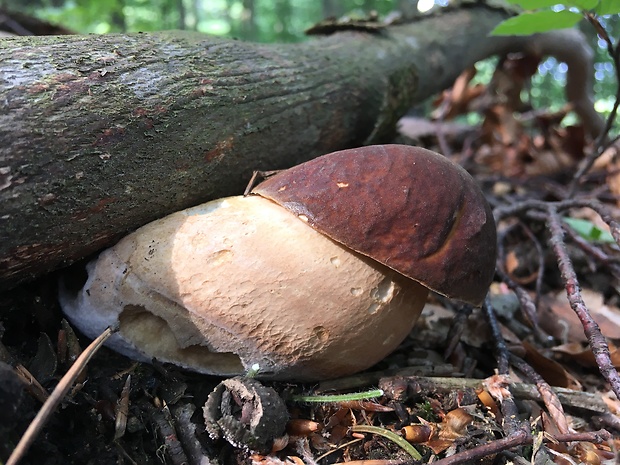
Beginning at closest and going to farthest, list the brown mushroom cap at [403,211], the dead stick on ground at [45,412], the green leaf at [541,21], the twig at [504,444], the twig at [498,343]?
the dead stick on ground at [45,412]
the twig at [504,444]
the brown mushroom cap at [403,211]
the twig at [498,343]
the green leaf at [541,21]

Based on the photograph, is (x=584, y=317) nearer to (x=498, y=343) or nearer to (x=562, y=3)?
(x=498, y=343)

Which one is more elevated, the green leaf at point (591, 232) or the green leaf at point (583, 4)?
the green leaf at point (583, 4)

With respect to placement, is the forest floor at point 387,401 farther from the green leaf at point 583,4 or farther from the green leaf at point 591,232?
the green leaf at point 583,4

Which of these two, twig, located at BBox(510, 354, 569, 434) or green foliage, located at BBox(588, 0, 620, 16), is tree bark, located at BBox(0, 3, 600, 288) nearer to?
green foliage, located at BBox(588, 0, 620, 16)

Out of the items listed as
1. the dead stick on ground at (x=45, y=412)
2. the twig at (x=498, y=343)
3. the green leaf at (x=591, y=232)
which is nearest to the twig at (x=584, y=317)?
the twig at (x=498, y=343)

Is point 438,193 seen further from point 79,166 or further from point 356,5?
point 356,5

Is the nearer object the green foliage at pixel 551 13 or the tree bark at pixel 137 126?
the tree bark at pixel 137 126

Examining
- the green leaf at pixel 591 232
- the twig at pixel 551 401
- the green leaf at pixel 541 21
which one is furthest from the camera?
the green leaf at pixel 591 232

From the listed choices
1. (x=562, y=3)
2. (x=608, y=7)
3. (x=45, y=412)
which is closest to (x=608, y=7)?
(x=608, y=7)
